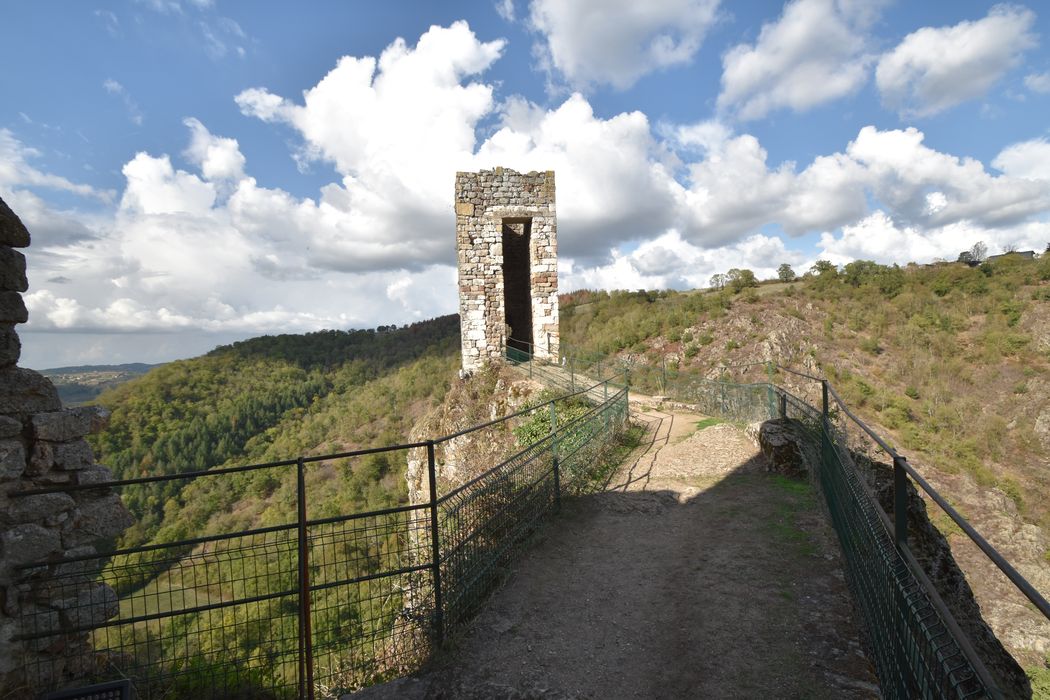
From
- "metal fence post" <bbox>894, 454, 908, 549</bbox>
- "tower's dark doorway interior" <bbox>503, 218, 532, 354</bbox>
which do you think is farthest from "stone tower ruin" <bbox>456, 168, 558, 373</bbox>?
"metal fence post" <bbox>894, 454, 908, 549</bbox>

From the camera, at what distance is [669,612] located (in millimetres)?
4582

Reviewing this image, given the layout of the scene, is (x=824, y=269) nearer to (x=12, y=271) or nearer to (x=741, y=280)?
(x=741, y=280)

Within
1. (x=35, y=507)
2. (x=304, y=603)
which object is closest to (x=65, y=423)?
(x=35, y=507)

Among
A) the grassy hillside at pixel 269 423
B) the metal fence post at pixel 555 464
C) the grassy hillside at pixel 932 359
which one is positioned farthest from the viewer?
the grassy hillside at pixel 269 423

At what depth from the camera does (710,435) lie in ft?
35.8

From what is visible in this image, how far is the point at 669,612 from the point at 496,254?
41.1 feet

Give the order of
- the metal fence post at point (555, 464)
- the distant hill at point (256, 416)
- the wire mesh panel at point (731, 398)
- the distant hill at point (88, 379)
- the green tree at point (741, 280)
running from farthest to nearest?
the distant hill at point (88, 379) → the green tree at point (741, 280) → the distant hill at point (256, 416) → the wire mesh panel at point (731, 398) → the metal fence post at point (555, 464)

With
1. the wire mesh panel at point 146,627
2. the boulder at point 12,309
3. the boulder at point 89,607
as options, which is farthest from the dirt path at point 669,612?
the boulder at point 12,309

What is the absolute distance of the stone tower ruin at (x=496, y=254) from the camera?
15438 millimetres

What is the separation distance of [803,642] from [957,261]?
39.9 m

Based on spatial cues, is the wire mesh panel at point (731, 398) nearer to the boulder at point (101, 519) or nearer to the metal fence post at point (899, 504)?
the metal fence post at point (899, 504)

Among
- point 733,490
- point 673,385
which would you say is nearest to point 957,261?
point 673,385

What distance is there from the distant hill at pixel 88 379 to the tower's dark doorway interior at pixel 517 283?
3679cm

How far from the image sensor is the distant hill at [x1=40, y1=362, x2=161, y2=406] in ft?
146
